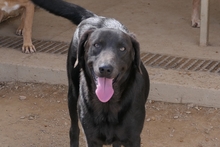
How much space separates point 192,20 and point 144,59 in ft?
4.47

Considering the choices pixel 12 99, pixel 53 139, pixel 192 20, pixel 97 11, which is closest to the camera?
pixel 53 139

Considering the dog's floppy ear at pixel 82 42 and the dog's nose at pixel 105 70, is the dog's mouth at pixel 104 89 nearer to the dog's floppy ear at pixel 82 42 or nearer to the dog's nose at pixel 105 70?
the dog's nose at pixel 105 70

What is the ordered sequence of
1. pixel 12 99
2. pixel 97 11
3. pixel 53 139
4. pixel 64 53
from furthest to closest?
pixel 97 11, pixel 64 53, pixel 12 99, pixel 53 139

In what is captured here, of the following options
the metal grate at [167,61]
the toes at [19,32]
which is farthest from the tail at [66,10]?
the toes at [19,32]

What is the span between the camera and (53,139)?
4387 millimetres

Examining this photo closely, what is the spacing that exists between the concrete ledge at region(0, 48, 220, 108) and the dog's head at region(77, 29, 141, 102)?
158 cm

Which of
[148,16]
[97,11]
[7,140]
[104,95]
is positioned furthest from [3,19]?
[104,95]

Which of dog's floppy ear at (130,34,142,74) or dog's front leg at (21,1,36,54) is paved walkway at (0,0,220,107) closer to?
dog's front leg at (21,1,36,54)

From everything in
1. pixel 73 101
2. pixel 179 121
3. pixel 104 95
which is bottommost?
pixel 179 121

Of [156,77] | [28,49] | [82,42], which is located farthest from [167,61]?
[82,42]

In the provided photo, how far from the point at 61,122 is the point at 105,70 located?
177 centimetres

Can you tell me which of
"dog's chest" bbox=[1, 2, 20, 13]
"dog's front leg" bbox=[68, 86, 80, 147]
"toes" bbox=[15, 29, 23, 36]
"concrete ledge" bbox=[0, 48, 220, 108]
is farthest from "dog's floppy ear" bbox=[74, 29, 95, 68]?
"toes" bbox=[15, 29, 23, 36]

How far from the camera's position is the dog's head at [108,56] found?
10.0ft

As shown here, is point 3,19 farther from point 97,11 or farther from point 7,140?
point 7,140
